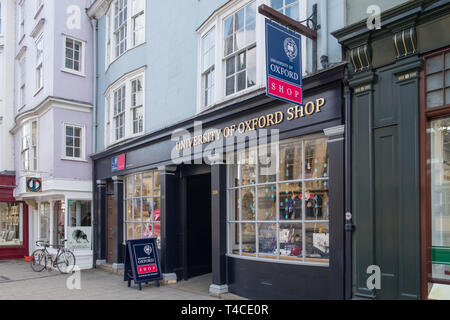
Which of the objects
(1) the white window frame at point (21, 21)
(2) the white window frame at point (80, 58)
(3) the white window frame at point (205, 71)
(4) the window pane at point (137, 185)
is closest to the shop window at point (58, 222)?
(4) the window pane at point (137, 185)

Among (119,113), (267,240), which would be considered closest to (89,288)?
(267,240)

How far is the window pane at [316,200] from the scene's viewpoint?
7.13 metres

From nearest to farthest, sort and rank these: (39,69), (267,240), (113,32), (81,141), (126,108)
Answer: (267,240), (126,108), (113,32), (81,141), (39,69)

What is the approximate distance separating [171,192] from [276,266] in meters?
4.35

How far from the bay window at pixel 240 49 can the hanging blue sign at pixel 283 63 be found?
174cm

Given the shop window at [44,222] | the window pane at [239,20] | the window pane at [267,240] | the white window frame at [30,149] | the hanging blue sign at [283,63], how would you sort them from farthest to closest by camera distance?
the shop window at [44,222], the white window frame at [30,149], the window pane at [239,20], the window pane at [267,240], the hanging blue sign at [283,63]

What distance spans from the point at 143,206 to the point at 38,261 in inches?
196

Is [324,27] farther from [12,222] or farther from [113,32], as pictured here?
[12,222]

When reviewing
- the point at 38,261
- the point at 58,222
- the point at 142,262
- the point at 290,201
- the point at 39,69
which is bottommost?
the point at 38,261

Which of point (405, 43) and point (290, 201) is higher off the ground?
point (405, 43)

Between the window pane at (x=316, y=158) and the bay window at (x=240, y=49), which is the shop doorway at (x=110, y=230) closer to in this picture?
the bay window at (x=240, y=49)

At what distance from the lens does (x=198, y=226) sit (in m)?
11.7

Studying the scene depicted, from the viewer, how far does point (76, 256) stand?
47.5 feet

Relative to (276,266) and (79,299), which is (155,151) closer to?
(79,299)
